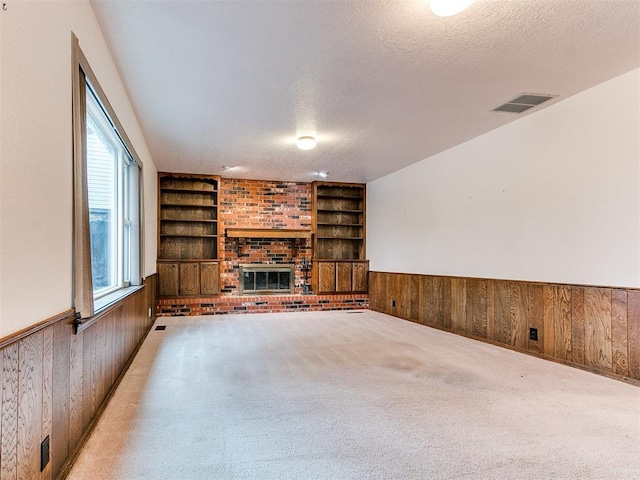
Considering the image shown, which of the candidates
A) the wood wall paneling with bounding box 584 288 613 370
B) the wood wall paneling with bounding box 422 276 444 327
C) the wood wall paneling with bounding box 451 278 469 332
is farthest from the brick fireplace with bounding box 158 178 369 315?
→ the wood wall paneling with bounding box 584 288 613 370

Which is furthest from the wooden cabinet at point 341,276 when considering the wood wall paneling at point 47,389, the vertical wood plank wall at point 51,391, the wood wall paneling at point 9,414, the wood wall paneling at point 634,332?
the wood wall paneling at point 9,414

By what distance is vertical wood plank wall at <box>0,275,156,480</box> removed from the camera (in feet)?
4.34

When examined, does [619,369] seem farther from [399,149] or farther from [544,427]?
[399,149]

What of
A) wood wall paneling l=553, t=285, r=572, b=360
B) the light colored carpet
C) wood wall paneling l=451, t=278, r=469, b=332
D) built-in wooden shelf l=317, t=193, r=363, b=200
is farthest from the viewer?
built-in wooden shelf l=317, t=193, r=363, b=200

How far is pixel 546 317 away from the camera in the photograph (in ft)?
12.7

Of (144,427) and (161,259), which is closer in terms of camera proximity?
(144,427)

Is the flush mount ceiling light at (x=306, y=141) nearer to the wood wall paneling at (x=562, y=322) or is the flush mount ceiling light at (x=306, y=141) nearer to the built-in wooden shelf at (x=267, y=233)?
the built-in wooden shelf at (x=267, y=233)

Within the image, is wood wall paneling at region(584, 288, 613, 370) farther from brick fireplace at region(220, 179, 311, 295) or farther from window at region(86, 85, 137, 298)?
brick fireplace at region(220, 179, 311, 295)

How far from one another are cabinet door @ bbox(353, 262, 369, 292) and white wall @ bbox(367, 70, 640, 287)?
1811mm

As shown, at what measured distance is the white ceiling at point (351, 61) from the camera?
2.32 meters

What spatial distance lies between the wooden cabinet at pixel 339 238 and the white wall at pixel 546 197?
1.91 metres

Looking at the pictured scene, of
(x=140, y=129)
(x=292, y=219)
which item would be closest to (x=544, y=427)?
(x=140, y=129)

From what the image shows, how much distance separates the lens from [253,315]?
688 centimetres

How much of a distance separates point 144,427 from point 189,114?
9.50 feet
